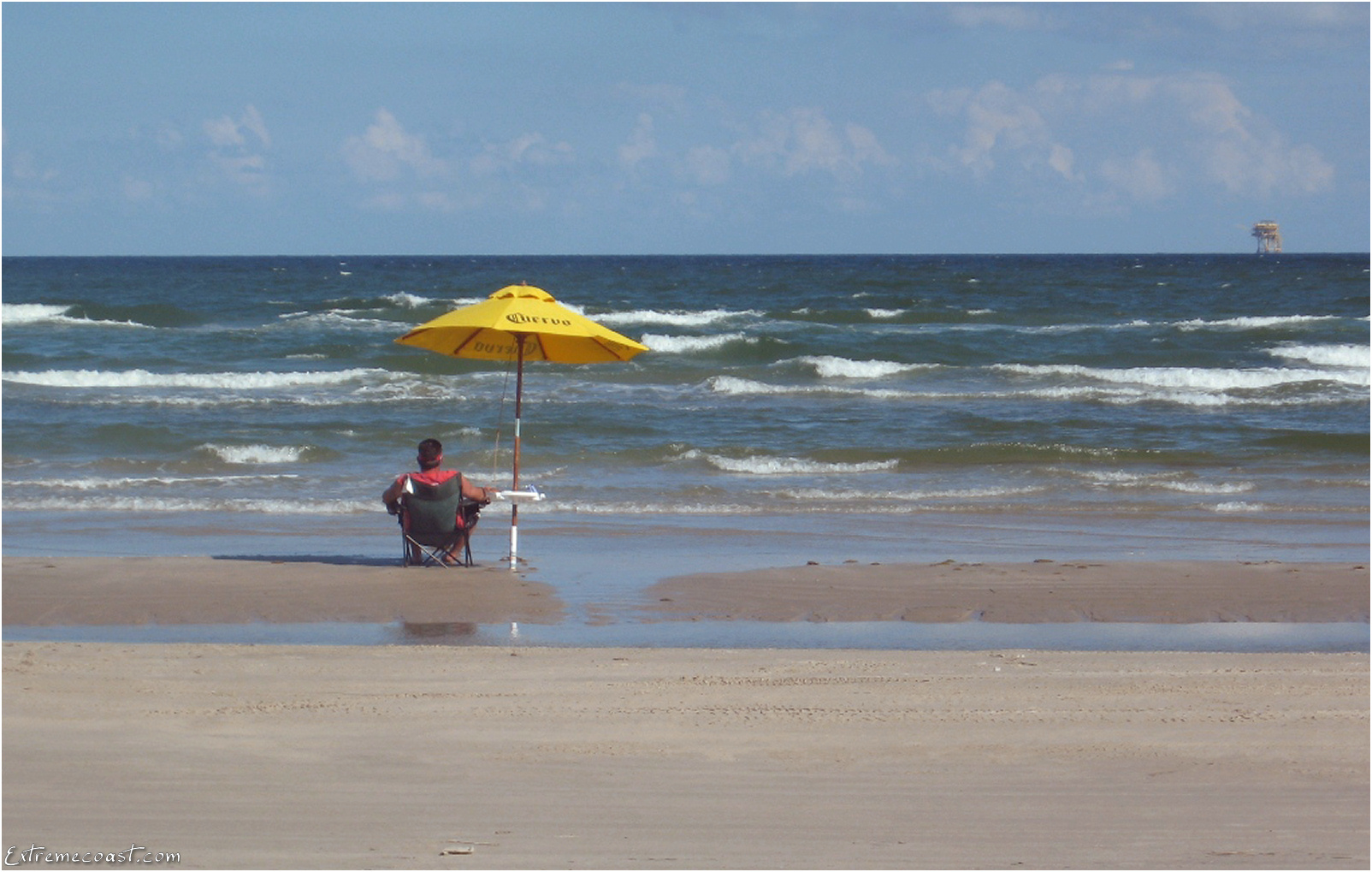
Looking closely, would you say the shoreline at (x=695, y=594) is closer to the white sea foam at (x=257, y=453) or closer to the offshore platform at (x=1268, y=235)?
the white sea foam at (x=257, y=453)

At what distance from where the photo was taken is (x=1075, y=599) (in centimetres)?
848

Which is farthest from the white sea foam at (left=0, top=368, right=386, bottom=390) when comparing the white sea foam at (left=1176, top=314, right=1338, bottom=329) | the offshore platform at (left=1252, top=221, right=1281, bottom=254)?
the offshore platform at (left=1252, top=221, right=1281, bottom=254)

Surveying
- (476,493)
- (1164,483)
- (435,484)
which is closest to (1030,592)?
(476,493)

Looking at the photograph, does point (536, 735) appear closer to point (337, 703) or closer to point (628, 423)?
point (337, 703)

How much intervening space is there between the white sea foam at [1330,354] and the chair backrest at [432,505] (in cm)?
2152

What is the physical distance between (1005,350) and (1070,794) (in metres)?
23.8

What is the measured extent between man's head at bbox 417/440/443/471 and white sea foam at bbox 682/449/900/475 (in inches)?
227

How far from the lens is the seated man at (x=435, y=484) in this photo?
30.0 ft

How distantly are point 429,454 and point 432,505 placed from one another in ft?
1.06

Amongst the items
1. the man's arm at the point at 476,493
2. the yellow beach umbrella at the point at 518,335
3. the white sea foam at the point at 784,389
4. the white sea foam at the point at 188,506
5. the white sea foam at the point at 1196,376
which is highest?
the yellow beach umbrella at the point at 518,335

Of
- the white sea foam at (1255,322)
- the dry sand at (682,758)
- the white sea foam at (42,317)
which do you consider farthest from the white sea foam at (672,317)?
the dry sand at (682,758)

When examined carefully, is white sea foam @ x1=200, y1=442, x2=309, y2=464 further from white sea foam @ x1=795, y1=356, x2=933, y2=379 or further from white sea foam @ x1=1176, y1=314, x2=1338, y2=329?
white sea foam @ x1=1176, y1=314, x2=1338, y2=329

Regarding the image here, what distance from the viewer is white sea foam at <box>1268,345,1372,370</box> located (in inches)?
1053

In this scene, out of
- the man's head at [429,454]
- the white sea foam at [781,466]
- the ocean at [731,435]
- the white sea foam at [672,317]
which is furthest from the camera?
the white sea foam at [672,317]
